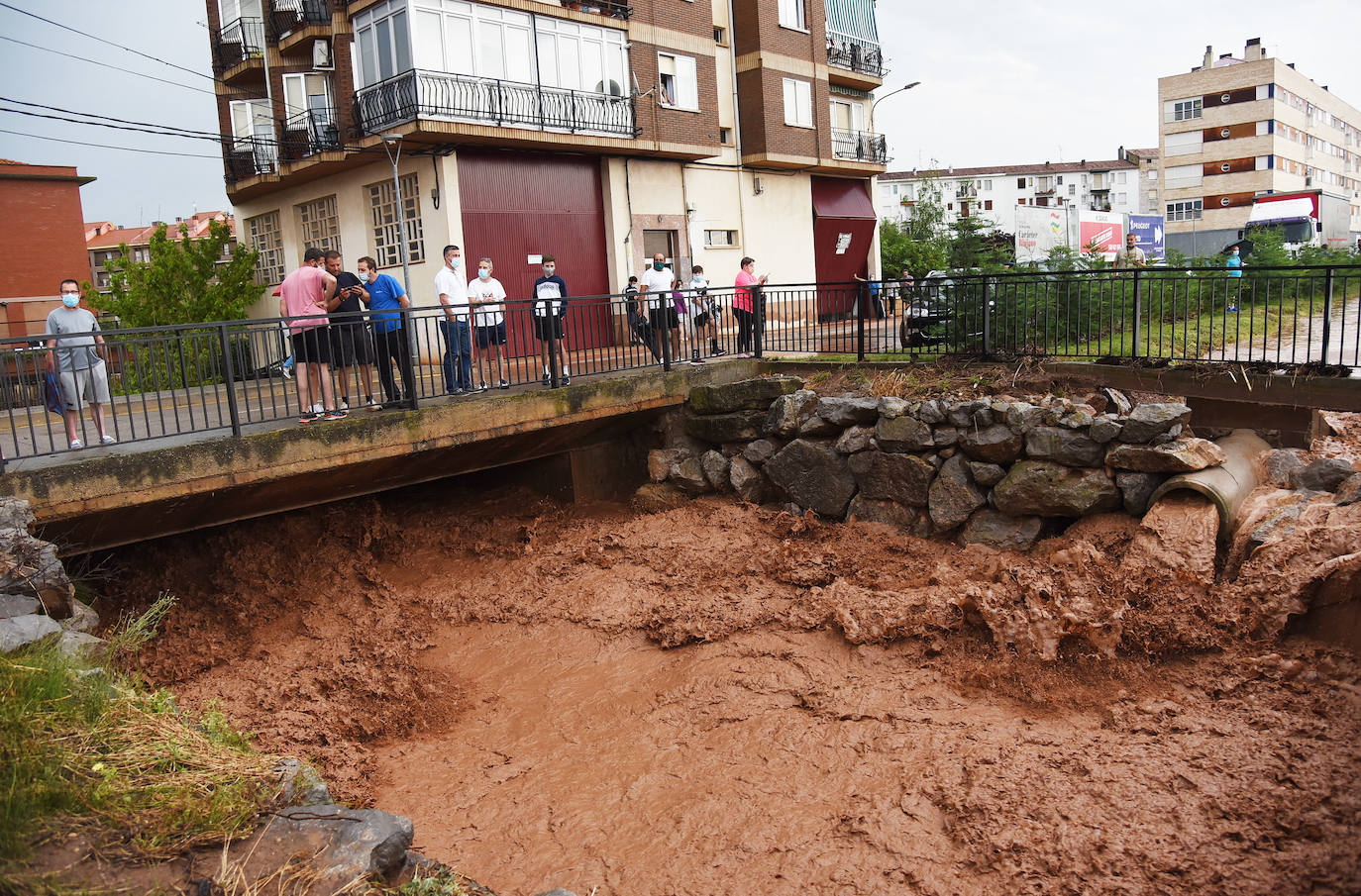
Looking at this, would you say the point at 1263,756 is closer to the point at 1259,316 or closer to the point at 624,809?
the point at 624,809

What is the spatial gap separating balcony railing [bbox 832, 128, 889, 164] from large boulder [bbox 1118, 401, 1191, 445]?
717 inches

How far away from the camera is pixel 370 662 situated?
344 inches

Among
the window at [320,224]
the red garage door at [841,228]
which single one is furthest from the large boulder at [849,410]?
the red garage door at [841,228]

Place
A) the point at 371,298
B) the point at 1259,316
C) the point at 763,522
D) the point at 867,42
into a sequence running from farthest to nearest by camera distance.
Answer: the point at 867,42, the point at 1259,316, the point at 763,522, the point at 371,298

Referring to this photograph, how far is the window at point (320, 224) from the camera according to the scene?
20719mm

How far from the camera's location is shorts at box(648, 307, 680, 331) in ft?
40.8

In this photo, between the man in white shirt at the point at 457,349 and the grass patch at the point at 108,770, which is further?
the man in white shirt at the point at 457,349

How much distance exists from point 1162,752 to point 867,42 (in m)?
25.4

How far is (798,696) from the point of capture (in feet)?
25.9

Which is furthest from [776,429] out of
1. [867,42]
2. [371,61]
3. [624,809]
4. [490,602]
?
[867,42]

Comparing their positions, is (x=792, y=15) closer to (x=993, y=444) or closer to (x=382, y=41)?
(x=382, y=41)

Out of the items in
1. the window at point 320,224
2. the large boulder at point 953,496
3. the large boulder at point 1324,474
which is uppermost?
the window at point 320,224

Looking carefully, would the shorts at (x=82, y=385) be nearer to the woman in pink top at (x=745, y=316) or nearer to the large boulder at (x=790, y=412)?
the large boulder at (x=790, y=412)

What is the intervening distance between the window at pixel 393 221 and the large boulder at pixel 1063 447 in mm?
13100
